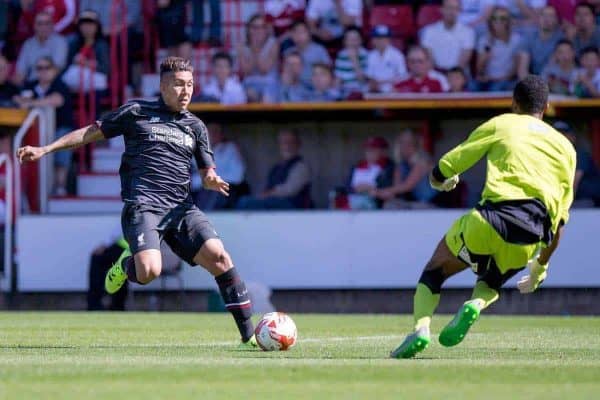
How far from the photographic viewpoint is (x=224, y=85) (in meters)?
20.8

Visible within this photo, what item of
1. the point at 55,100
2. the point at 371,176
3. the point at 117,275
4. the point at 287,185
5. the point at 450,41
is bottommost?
the point at 287,185

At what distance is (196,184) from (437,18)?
442 centimetres

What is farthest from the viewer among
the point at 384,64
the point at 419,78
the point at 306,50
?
the point at 306,50

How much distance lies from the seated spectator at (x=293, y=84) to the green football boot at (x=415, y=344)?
38.3ft

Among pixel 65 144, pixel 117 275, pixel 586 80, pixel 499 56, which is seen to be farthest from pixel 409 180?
pixel 65 144

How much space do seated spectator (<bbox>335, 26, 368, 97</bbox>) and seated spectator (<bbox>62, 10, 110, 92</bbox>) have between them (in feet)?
12.6

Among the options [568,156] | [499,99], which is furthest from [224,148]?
[568,156]

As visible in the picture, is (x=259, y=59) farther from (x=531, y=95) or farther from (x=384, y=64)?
(x=531, y=95)

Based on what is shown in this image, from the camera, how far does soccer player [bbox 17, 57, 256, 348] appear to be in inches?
413

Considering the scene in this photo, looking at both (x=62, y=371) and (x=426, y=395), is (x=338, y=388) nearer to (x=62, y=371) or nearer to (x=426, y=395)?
(x=426, y=395)

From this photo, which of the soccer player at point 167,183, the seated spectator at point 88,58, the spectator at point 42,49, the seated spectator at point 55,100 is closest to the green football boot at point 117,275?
the soccer player at point 167,183

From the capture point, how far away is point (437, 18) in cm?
2111

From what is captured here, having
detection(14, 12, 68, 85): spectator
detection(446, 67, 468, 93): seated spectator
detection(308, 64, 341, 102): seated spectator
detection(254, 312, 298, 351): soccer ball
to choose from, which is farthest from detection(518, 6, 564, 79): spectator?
detection(254, 312, 298, 351): soccer ball

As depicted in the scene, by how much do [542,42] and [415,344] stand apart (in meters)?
11.9
